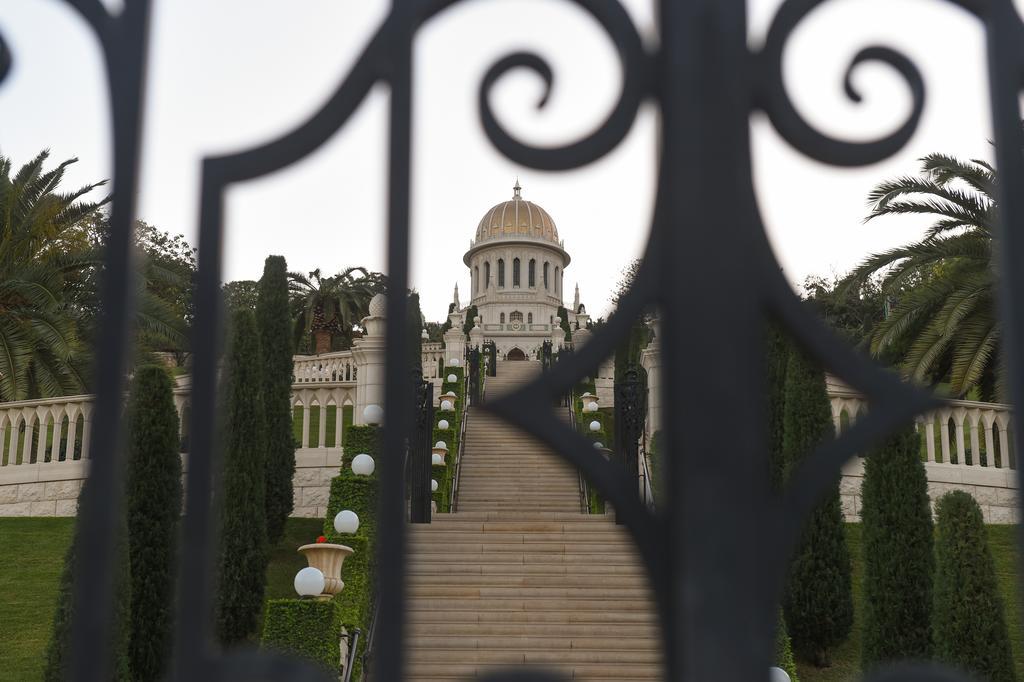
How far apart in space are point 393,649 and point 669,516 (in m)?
0.39

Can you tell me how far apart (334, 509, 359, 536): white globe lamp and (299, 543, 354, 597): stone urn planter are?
760 millimetres

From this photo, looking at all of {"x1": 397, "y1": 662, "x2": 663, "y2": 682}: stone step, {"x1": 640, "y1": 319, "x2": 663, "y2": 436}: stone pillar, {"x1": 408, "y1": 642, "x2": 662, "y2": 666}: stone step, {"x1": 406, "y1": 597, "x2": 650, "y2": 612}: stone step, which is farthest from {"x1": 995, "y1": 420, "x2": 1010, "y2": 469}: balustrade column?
{"x1": 397, "y1": 662, "x2": 663, "y2": 682}: stone step

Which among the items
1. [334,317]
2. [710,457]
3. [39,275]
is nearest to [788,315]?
[710,457]

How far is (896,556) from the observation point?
10023 mm

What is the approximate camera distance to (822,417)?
11.8 meters

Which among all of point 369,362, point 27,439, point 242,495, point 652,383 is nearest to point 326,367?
point 369,362

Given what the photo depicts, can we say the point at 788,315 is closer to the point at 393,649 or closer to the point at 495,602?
the point at 393,649

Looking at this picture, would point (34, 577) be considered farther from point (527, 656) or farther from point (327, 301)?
point (327, 301)

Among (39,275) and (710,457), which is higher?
(39,275)

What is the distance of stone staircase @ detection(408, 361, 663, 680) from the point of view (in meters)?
9.24

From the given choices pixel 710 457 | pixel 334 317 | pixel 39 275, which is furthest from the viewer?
pixel 334 317

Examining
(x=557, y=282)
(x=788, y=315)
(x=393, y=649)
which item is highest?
(x=557, y=282)

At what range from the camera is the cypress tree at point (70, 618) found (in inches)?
302

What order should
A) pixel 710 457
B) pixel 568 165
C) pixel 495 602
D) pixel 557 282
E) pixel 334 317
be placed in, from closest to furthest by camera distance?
pixel 710 457 < pixel 568 165 < pixel 495 602 < pixel 334 317 < pixel 557 282
